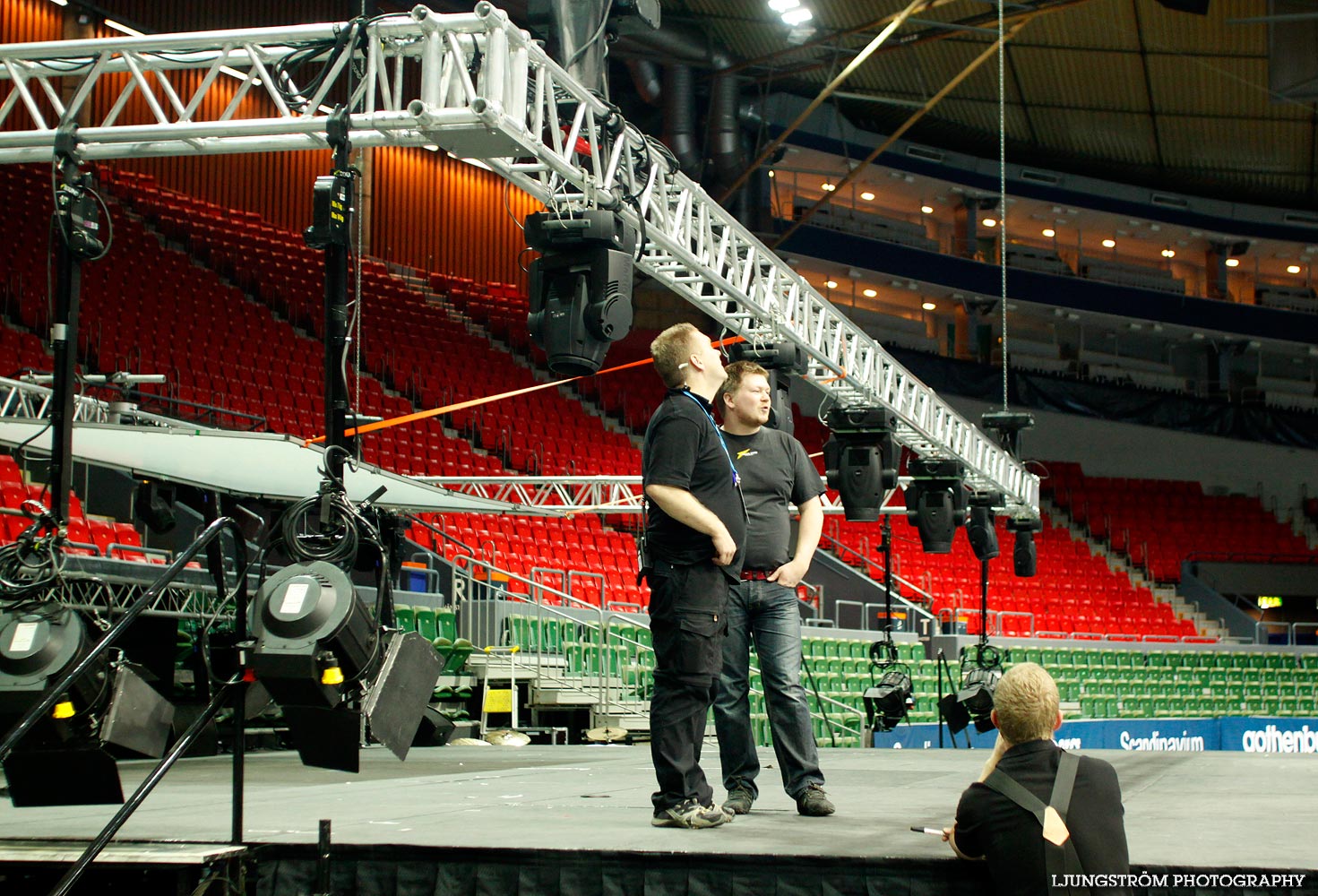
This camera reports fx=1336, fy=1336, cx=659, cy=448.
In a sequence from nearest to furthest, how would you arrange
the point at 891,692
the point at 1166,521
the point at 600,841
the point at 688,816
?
the point at 600,841, the point at 688,816, the point at 891,692, the point at 1166,521

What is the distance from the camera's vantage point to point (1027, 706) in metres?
3.46

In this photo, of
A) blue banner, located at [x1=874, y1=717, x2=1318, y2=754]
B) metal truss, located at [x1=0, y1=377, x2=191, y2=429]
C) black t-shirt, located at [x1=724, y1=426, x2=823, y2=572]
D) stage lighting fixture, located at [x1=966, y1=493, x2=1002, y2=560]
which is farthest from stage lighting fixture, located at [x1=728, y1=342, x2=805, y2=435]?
blue banner, located at [x1=874, y1=717, x2=1318, y2=754]

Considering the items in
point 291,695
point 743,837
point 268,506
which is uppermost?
point 268,506

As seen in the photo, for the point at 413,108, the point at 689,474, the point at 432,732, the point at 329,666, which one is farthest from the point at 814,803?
the point at 432,732

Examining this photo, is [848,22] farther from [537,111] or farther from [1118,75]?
[537,111]

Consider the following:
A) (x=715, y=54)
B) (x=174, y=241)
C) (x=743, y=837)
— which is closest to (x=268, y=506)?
(x=174, y=241)

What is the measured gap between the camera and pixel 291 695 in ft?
12.7

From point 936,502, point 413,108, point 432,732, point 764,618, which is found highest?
point 413,108

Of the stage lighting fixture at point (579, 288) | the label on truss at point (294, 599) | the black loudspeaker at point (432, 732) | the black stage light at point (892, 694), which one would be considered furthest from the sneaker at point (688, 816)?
the black stage light at point (892, 694)

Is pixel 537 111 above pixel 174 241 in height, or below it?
below

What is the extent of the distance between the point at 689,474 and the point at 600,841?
116 centimetres

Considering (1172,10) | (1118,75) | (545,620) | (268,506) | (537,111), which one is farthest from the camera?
(1118,75)

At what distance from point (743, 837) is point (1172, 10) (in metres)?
21.0

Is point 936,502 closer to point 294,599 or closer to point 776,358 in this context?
point 776,358
